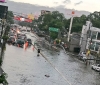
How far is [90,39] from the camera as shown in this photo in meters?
75.8

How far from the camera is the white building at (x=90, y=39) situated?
243 feet

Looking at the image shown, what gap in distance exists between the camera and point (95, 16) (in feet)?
439

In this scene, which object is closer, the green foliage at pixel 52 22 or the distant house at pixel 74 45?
the distant house at pixel 74 45

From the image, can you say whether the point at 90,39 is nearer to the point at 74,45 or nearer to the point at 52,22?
the point at 74,45

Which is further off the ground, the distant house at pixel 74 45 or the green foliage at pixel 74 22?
the green foliage at pixel 74 22

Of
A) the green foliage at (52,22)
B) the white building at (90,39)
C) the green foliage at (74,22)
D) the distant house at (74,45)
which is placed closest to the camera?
the white building at (90,39)

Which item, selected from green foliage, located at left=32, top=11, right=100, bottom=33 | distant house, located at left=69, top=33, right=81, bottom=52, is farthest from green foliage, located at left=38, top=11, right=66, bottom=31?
distant house, located at left=69, top=33, right=81, bottom=52

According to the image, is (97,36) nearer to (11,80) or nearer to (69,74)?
(69,74)

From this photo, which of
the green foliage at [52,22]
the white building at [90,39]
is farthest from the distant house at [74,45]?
the green foliage at [52,22]

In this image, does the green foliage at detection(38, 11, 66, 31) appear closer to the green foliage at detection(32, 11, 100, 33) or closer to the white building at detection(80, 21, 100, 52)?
the green foliage at detection(32, 11, 100, 33)

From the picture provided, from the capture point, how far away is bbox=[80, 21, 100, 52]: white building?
74.1 metres

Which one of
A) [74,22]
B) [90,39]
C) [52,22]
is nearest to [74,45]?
[90,39]

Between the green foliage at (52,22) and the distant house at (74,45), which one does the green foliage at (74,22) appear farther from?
the distant house at (74,45)

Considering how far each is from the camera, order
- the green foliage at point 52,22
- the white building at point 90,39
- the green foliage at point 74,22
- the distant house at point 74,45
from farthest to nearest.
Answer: the green foliage at point 52,22
the green foliage at point 74,22
the distant house at point 74,45
the white building at point 90,39
